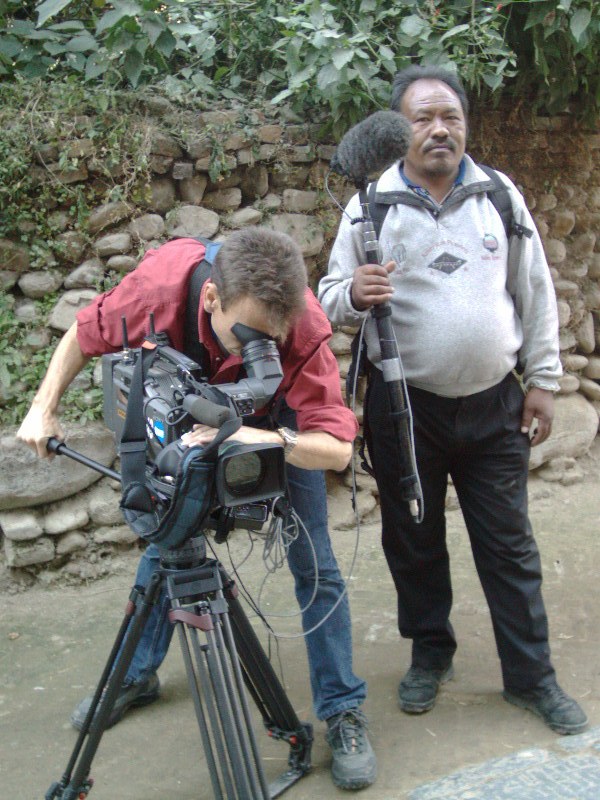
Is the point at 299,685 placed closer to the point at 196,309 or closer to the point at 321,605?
the point at 321,605

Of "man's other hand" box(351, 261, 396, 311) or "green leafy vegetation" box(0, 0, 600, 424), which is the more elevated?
"green leafy vegetation" box(0, 0, 600, 424)

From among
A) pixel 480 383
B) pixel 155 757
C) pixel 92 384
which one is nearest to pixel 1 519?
pixel 92 384

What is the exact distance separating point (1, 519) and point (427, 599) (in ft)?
5.77

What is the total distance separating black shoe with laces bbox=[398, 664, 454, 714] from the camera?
110 inches

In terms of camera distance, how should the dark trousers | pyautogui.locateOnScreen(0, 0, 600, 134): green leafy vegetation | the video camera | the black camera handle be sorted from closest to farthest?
the video camera < the black camera handle < the dark trousers < pyautogui.locateOnScreen(0, 0, 600, 134): green leafy vegetation

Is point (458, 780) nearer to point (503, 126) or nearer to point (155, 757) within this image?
point (155, 757)

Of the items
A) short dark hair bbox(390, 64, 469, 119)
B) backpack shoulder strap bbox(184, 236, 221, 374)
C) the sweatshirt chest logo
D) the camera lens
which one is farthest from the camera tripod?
short dark hair bbox(390, 64, 469, 119)

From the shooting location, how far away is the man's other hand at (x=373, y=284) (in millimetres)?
2455

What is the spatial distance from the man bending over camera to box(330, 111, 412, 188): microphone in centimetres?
42

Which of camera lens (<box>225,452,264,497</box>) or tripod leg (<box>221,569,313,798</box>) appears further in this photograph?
tripod leg (<box>221,569,313,798</box>)

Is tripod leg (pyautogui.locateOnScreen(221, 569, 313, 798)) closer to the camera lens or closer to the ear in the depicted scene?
the camera lens

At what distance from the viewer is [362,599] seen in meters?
3.59

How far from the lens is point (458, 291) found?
254 cm

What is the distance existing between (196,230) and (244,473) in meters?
2.24
